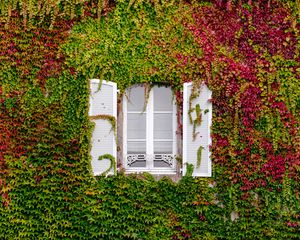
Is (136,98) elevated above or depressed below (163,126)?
above

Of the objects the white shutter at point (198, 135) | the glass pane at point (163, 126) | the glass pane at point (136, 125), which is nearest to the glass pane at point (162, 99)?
→ the glass pane at point (163, 126)

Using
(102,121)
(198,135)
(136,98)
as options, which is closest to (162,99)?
(136,98)

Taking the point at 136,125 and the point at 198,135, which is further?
the point at 136,125

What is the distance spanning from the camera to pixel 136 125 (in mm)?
9227

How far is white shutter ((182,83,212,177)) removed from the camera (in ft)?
29.0

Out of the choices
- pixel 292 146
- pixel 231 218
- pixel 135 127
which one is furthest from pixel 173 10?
pixel 231 218

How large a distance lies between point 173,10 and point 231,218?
129 inches

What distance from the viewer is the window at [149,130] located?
916 centimetres

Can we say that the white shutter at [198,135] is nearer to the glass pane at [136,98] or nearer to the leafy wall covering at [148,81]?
the leafy wall covering at [148,81]

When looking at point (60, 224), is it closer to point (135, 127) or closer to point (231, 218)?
point (135, 127)

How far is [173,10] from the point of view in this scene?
902 centimetres

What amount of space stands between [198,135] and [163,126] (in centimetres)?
64

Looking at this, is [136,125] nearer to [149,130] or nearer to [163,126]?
[149,130]

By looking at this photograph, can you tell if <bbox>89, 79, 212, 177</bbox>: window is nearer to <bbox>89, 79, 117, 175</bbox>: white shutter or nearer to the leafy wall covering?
<bbox>89, 79, 117, 175</bbox>: white shutter
